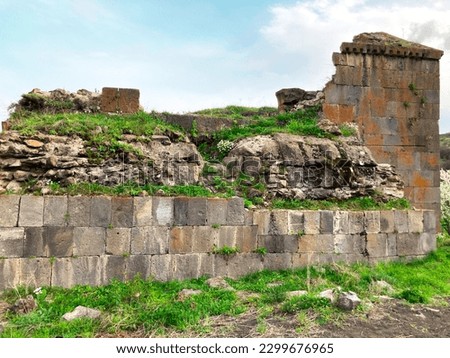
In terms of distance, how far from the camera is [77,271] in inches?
281

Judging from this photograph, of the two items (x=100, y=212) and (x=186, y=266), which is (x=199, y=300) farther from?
(x=100, y=212)

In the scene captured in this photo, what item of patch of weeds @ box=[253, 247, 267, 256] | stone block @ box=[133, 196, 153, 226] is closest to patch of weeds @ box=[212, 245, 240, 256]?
patch of weeds @ box=[253, 247, 267, 256]

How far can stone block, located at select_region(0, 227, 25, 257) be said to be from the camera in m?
6.86

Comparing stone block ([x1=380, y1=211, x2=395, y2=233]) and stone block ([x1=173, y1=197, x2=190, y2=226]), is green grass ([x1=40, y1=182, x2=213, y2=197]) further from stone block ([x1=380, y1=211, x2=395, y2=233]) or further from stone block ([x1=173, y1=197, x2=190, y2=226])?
stone block ([x1=380, y1=211, x2=395, y2=233])

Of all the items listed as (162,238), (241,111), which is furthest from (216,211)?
(241,111)

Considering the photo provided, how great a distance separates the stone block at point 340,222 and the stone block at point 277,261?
4.37 ft

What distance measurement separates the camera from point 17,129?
8398mm

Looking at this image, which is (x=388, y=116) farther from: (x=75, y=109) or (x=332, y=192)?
(x=75, y=109)

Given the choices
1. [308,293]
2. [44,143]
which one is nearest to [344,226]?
[308,293]

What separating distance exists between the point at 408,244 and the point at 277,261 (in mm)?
3620

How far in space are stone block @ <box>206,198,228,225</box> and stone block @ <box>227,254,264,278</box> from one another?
0.79m

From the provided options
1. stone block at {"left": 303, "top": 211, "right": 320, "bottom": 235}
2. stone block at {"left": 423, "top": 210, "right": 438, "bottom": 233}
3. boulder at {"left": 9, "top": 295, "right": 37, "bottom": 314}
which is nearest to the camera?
boulder at {"left": 9, "top": 295, "right": 37, "bottom": 314}
